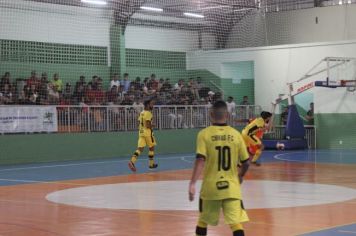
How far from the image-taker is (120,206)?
13.9m

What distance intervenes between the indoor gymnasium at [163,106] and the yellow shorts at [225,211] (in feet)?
10.7

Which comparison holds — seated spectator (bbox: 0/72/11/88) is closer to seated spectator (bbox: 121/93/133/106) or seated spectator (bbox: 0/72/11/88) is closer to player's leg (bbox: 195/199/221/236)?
seated spectator (bbox: 121/93/133/106)

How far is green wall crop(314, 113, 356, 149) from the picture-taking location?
35.1m

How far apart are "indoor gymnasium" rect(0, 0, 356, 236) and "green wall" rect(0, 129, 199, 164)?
58 mm

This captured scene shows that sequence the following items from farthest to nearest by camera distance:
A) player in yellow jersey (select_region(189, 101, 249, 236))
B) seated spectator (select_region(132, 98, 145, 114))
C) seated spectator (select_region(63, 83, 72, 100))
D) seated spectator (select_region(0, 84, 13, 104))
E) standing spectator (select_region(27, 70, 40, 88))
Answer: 1. seated spectator (select_region(132, 98, 145, 114))
2. seated spectator (select_region(63, 83, 72, 100))
3. standing spectator (select_region(27, 70, 40, 88))
4. seated spectator (select_region(0, 84, 13, 104))
5. player in yellow jersey (select_region(189, 101, 249, 236))

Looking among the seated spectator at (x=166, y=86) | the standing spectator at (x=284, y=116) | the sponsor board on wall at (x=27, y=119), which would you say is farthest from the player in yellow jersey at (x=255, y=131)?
the standing spectator at (x=284, y=116)

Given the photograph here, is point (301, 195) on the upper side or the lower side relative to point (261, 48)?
lower

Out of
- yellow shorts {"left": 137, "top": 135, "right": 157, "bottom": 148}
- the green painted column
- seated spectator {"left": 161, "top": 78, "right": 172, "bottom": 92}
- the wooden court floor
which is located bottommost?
the wooden court floor

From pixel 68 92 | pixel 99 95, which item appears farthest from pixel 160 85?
pixel 68 92

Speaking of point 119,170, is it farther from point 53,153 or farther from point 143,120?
point 53,153

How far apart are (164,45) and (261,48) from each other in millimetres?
5708

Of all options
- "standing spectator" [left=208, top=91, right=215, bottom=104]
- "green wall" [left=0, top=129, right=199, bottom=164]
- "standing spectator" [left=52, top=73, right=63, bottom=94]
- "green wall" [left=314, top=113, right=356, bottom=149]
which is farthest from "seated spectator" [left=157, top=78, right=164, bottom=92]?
"green wall" [left=314, top=113, right=356, bottom=149]

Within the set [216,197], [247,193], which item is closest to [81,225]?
[216,197]

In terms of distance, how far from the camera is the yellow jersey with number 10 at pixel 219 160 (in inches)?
320
